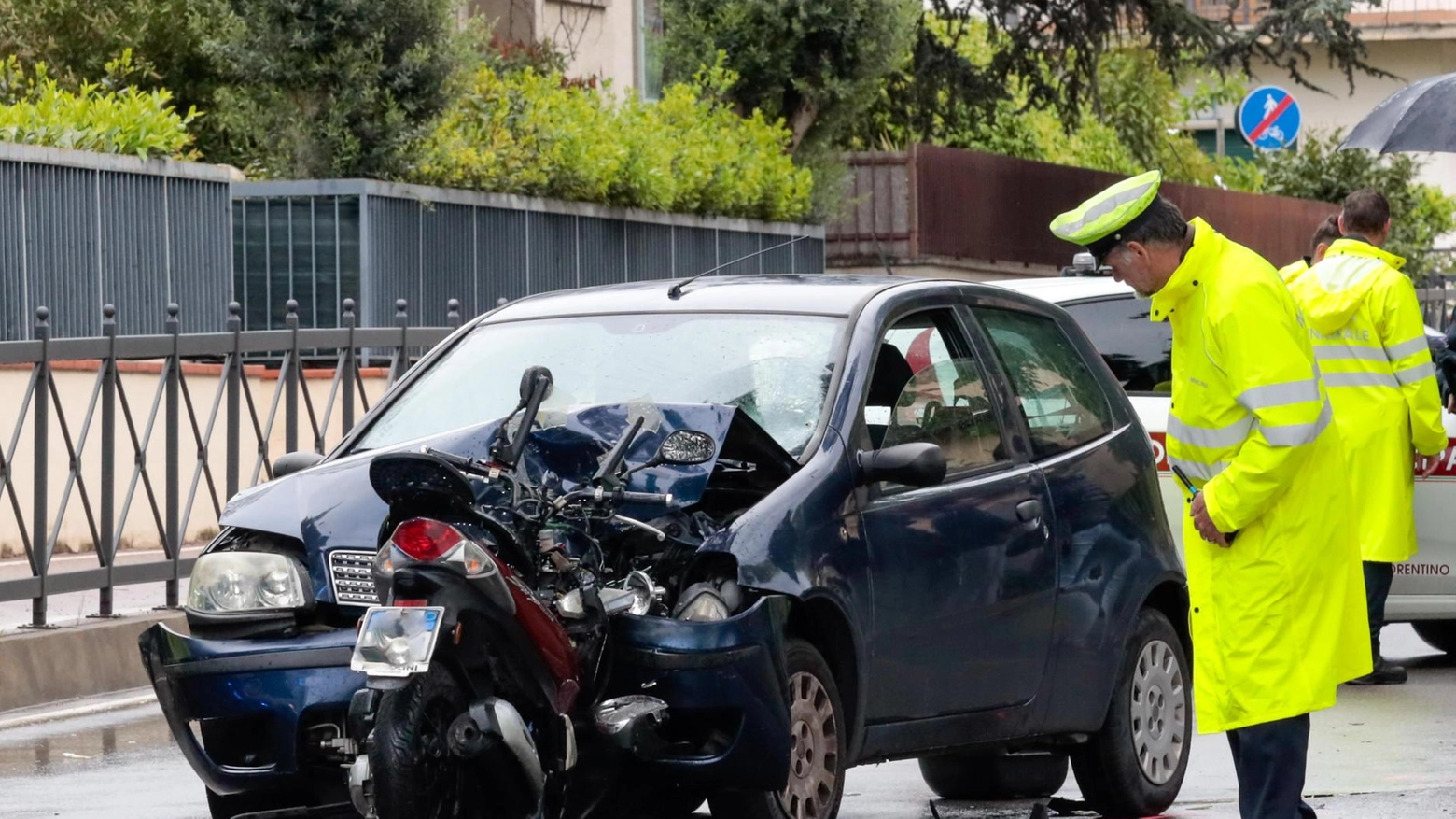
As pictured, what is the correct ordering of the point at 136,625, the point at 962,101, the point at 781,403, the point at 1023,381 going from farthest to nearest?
the point at 962,101, the point at 136,625, the point at 1023,381, the point at 781,403

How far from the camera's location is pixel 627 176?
18781mm

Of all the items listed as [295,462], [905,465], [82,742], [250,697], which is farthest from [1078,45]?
[250,697]

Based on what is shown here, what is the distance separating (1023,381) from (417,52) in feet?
31.1

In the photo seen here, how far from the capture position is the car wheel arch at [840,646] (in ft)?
20.8

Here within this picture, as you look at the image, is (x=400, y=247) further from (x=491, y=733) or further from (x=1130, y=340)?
(x=491, y=733)

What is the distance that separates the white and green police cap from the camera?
598 cm

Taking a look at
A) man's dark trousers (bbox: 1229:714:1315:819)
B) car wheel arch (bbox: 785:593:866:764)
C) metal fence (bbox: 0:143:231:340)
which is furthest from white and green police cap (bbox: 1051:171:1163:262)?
metal fence (bbox: 0:143:231:340)

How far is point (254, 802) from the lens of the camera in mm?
6602

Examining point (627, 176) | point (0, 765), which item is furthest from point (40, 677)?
point (627, 176)

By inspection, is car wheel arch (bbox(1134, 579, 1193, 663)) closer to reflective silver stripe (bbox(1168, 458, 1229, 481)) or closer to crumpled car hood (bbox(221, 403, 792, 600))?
reflective silver stripe (bbox(1168, 458, 1229, 481))

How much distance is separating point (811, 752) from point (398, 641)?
130 cm

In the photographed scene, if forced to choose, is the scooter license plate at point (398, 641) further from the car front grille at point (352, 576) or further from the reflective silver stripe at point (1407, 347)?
the reflective silver stripe at point (1407, 347)

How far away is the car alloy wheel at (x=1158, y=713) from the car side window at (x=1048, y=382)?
71cm

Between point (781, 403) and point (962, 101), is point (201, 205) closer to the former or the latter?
point (781, 403)
